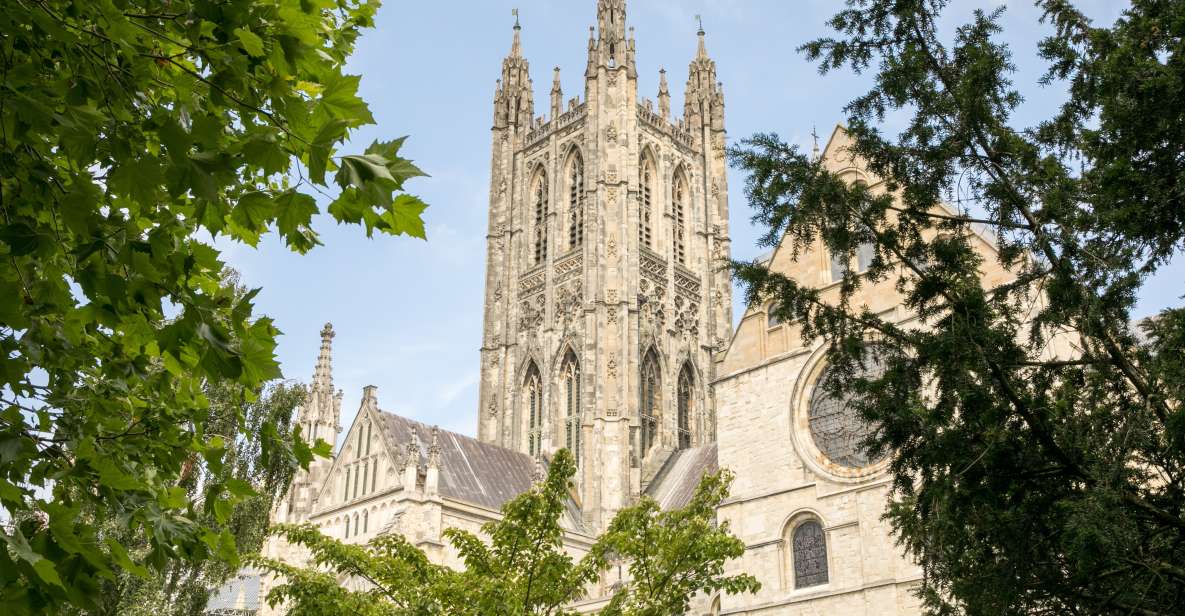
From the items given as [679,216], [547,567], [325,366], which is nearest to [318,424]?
[325,366]

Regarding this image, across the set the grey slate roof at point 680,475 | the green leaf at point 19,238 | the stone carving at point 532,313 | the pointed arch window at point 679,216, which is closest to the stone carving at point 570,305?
the stone carving at point 532,313

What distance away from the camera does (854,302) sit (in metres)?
22.0

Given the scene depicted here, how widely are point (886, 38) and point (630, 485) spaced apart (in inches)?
1162

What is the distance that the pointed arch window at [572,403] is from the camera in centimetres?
4144

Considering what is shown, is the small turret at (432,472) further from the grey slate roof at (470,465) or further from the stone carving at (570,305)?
the stone carving at (570,305)

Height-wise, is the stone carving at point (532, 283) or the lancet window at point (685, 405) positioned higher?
the stone carving at point (532, 283)

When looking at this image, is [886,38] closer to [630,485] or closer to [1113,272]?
[1113,272]

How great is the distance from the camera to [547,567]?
13766mm

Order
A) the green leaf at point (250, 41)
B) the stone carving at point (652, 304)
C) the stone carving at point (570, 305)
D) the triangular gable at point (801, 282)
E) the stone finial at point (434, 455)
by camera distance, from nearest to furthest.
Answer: the green leaf at point (250, 41) < the triangular gable at point (801, 282) < the stone finial at point (434, 455) < the stone carving at point (570, 305) < the stone carving at point (652, 304)

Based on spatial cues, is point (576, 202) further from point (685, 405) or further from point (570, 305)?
point (685, 405)

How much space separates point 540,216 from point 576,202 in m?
2.42

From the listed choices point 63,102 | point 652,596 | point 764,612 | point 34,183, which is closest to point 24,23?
point 63,102

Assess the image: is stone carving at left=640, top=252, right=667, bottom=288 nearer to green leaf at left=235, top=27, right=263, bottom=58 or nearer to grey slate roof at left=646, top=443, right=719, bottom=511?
grey slate roof at left=646, top=443, right=719, bottom=511

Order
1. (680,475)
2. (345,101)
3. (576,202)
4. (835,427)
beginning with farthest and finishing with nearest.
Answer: (576,202)
(680,475)
(835,427)
(345,101)
